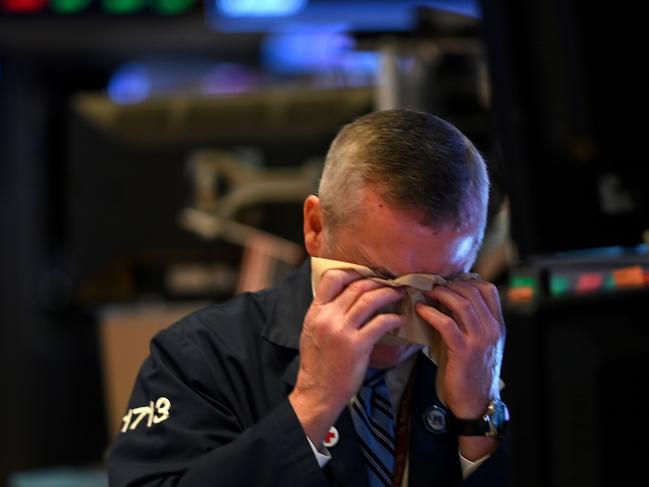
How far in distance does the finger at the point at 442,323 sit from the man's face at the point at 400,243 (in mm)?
50

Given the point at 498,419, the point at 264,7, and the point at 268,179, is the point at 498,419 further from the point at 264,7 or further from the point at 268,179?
the point at 264,7

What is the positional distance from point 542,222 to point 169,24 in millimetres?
3672

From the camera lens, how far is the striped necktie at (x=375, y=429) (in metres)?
1.51

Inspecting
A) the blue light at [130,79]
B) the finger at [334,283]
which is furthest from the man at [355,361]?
the blue light at [130,79]

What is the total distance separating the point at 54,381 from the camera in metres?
5.00

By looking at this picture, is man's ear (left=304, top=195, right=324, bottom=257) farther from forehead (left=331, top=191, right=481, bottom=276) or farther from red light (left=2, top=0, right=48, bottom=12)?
red light (left=2, top=0, right=48, bottom=12)

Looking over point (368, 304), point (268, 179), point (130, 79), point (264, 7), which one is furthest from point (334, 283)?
point (130, 79)

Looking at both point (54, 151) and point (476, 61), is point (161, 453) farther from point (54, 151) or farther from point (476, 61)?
point (54, 151)

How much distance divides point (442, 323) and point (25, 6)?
386cm

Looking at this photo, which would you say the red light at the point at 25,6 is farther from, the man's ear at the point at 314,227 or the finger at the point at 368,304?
the finger at the point at 368,304

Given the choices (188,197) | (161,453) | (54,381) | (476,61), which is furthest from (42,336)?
(161,453)

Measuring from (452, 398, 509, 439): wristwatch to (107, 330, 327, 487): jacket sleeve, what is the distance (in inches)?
8.4

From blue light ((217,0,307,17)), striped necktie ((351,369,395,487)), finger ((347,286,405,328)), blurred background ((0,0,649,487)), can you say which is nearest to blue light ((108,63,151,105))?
blurred background ((0,0,649,487))

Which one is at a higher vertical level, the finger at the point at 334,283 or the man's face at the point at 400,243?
the man's face at the point at 400,243
